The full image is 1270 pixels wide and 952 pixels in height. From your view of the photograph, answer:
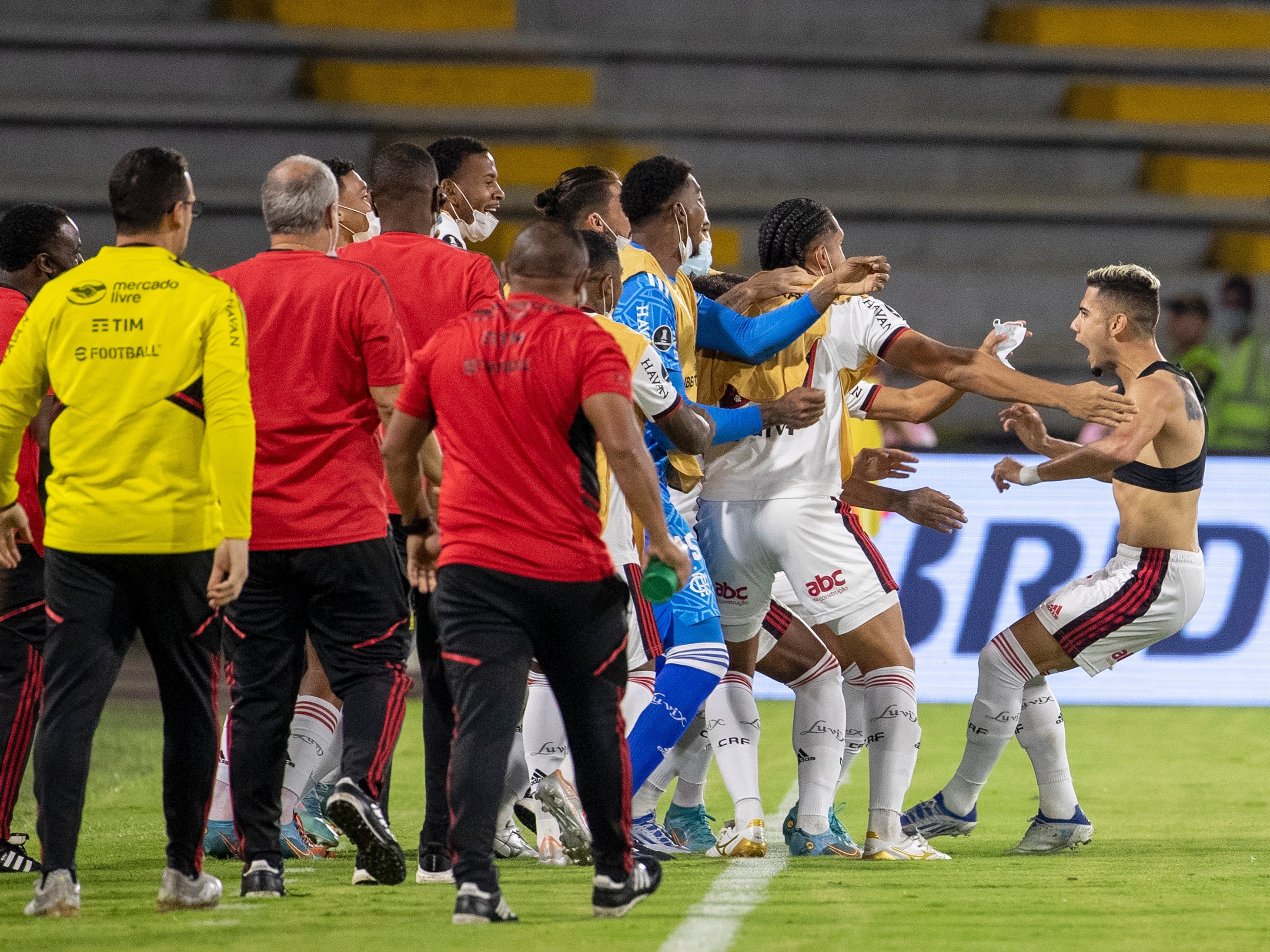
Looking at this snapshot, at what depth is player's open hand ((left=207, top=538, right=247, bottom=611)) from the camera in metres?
4.14

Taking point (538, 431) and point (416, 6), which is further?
point (416, 6)

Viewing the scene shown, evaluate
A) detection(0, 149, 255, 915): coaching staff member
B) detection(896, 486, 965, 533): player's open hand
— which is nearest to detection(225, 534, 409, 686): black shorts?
detection(0, 149, 255, 915): coaching staff member

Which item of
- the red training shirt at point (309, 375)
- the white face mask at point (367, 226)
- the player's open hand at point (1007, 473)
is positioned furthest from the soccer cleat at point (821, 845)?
the white face mask at point (367, 226)

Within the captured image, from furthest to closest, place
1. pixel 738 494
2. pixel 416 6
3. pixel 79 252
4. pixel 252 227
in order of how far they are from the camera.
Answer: pixel 416 6 → pixel 252 227 → pixel 738 494 → pixel 79 252

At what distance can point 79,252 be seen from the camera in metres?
5.41

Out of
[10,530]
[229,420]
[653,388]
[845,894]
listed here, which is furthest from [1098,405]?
[10,530]

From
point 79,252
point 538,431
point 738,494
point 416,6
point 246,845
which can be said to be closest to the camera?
point 538,431

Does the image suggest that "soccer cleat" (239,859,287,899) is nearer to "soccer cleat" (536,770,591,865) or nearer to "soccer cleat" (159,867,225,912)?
"soccer cleat" (159,867,225,912)

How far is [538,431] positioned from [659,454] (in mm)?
1403

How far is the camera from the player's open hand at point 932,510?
5.94 m

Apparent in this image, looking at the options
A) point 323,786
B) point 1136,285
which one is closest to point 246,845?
point 323,786

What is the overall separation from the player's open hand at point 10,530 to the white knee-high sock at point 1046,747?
3.36m

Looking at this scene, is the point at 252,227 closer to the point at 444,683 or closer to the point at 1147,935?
the point at 444,683

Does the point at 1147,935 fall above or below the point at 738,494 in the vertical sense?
below
